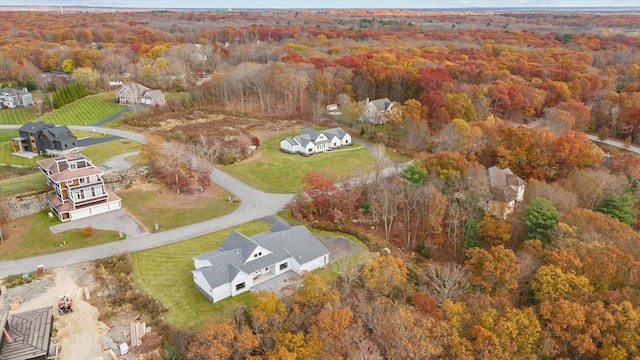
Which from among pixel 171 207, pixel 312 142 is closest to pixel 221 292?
pixel 171 207

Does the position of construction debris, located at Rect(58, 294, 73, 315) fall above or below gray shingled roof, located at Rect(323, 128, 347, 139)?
below

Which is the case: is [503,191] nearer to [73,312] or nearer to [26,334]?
[73,312]

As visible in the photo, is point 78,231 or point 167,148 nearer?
point 78,231

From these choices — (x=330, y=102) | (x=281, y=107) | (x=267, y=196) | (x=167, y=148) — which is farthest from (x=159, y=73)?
(x=267, y=196)

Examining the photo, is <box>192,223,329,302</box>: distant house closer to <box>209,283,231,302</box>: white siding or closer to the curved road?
<box>209,283,231,302</box>: white siding

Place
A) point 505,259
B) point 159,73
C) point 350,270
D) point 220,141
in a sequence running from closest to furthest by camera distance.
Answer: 1. point 505,259
2. point 350,270
3. point 220,141
4. point 159,73

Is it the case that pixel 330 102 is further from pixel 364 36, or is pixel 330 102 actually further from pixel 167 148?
pixel 364 36

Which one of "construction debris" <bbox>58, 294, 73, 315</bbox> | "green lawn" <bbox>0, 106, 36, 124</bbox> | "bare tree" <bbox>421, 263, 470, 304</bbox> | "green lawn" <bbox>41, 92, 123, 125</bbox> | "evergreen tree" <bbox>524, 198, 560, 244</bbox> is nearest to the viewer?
"construction debris" <bbox>58, 294, 73, 315</bbox>

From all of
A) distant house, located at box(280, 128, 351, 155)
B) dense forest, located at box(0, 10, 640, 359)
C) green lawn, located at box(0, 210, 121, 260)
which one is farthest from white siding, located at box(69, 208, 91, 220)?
distant house, located at box(280, 128, 351, 155)
